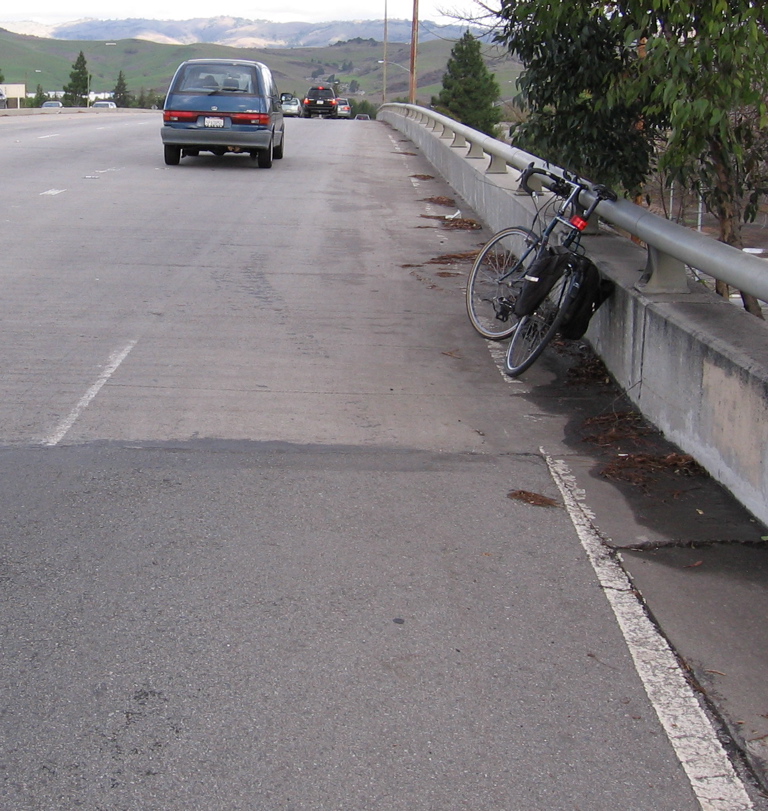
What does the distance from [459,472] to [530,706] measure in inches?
85.3

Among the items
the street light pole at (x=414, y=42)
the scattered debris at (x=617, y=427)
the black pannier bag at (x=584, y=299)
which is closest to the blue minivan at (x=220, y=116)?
the black pannier bag at (x=584, y=299)

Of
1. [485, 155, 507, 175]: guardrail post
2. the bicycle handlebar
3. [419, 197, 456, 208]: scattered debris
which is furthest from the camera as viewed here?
[419, 197, 456, 208]: scattered debris

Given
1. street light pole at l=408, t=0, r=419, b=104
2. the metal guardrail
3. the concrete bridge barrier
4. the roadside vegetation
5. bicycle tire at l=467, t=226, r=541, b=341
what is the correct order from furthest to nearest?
street light pole at l=408, t=0, r=419, b=104 < bicycle tire at l=467, t=226, r=541, b=341 < the roadside vegetation < the metal guardrail < the concrete bridge barrier

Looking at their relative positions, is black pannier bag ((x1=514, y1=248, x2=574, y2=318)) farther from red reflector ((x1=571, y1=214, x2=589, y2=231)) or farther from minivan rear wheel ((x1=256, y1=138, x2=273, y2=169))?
minivan rear wheel ((x1=256, y1=138, x2=273, y2=169))

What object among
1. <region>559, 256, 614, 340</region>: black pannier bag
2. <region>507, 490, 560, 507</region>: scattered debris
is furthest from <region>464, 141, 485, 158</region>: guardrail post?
<region>507, 490, 560, 507</region>: scattered debris

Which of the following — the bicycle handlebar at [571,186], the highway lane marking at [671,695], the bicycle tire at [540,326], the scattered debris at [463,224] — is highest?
the bicycle handlebar at [571,186]

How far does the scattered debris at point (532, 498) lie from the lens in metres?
5.06

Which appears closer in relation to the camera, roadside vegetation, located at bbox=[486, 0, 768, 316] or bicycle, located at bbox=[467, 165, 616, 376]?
roadside vegetation, located at bbox=[486, 0, 768, 316]

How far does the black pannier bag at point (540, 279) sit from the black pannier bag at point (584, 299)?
108 mm

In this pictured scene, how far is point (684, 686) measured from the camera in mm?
3516

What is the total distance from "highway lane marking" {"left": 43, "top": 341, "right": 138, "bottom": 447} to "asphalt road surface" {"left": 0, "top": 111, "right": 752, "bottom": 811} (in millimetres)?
27

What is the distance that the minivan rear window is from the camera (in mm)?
19641

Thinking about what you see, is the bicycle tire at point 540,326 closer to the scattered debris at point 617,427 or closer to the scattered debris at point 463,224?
the scattered debris at point 617,427

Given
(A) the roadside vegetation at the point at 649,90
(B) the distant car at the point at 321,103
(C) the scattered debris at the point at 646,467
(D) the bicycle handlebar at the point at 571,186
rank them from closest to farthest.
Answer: (C) the scattered debris at the point at 646,467 → (A) the roadside vegetation at the point at 649,90 → (D) the bicycle handlebar at the point at 571,186 → (B) the distant car at the point at 321,103
